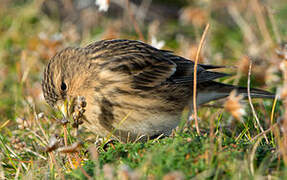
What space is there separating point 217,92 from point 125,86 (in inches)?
51.0

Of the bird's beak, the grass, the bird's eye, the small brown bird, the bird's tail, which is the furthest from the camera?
the bird's tail

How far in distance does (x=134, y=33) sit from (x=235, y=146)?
19.4 feet

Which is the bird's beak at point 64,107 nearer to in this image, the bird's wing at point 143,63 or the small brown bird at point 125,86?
the small brown bird at point 125,86

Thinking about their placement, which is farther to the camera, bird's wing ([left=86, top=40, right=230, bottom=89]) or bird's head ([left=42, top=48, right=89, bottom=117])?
bird's wing ([left=86, top=40, right=230, bottom=89])

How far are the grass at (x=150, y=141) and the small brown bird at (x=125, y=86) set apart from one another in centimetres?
23

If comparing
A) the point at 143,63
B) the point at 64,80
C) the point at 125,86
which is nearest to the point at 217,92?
the point at 143,63

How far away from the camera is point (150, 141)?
318cm

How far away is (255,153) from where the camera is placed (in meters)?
2.82

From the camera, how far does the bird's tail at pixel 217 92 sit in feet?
15.4

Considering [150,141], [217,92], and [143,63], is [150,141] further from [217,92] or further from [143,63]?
[217,92]

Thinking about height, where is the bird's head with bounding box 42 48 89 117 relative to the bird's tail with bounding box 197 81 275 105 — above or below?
above

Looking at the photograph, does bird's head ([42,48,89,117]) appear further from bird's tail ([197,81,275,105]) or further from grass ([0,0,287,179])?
bird's tail ([197,81,275,105])

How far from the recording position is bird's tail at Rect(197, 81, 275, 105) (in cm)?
471

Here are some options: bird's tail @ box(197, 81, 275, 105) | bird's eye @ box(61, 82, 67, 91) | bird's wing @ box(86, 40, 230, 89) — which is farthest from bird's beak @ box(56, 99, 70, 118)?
bird's tail @ box(197, 81, 275, 105)
